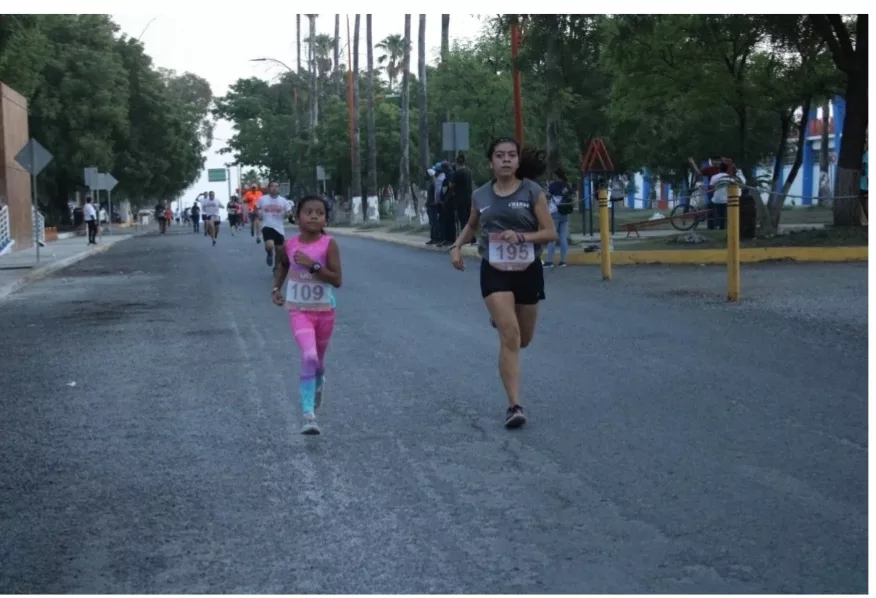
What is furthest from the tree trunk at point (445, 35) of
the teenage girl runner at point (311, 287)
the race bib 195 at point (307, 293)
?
the race bib 195 at point (307, 293)

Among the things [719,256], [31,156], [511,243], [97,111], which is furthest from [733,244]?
[97,111]

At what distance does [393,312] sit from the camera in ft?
51.4

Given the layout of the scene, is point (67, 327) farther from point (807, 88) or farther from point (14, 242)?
point (14, 242)

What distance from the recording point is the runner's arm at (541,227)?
8094mm

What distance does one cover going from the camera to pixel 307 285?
8133 millimetres

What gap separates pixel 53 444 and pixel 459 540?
130 inches

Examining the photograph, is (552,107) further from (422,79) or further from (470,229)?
(422,79)

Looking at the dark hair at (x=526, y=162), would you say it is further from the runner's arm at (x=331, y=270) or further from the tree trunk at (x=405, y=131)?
the tree trunk at (x=405, y=131)

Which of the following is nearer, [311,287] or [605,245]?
[311,287]

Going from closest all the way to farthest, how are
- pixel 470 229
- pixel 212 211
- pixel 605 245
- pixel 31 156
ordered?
1. pixel 470 229
2. pixel 605 245
3. pixel 31 156
4. pixel 212 211

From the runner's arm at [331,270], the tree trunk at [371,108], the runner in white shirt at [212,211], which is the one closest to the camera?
the runner's arm at [331,270]

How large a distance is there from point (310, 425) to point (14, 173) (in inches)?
1463

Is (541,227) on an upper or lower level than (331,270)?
upper

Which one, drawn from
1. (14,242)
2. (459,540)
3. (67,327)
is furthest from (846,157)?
(14,242)
